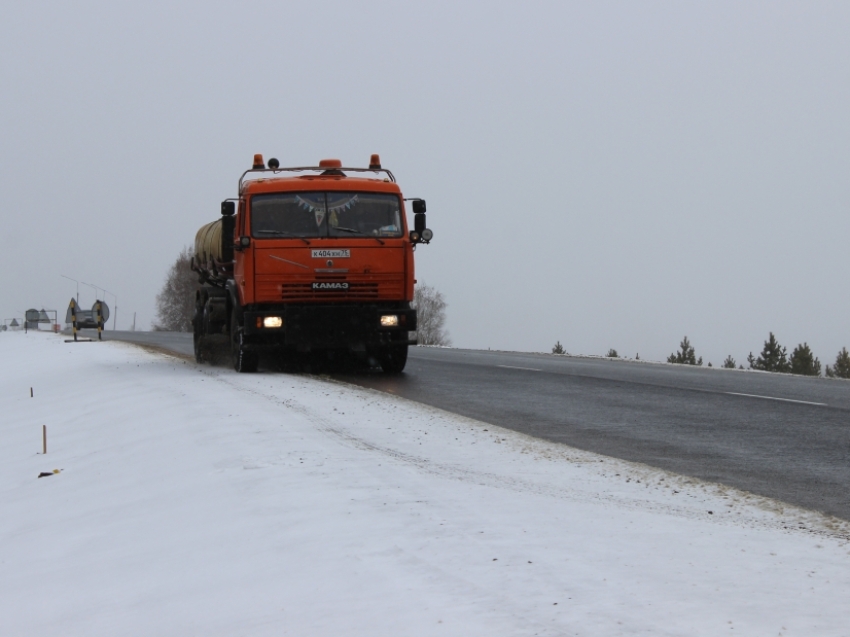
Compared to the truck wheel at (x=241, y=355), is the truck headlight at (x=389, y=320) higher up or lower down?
higher up

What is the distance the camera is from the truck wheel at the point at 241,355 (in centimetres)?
1688

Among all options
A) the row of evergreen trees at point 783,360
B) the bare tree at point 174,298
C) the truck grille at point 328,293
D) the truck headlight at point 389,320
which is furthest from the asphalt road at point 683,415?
the bare tree at point 174,298

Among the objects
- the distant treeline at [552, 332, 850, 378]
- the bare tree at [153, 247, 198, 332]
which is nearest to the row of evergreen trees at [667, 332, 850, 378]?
the distant treeline at [552, 332, 850, 378]

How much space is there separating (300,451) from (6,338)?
4239 centimetres

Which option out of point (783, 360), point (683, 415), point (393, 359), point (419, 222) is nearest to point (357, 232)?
point (419, 222)

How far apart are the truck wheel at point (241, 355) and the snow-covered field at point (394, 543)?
20.7ft

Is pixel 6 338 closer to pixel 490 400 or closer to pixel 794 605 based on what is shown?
pixel 490 400

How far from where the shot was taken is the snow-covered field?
14.9ft

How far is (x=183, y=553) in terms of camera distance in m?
6.18

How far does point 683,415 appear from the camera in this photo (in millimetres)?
12234

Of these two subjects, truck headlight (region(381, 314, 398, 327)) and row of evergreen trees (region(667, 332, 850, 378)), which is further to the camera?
row of evergreen trees (region(667, 332, 850, 378))

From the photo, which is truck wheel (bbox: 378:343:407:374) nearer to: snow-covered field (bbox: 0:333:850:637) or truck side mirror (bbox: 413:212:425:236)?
truck side mirror (bbox: 413:212:425:236)

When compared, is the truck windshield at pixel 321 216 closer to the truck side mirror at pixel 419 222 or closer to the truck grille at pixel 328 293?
the truck side mirror at pixel 419 222

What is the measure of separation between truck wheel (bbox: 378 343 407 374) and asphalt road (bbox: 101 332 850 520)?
0.29 meters
